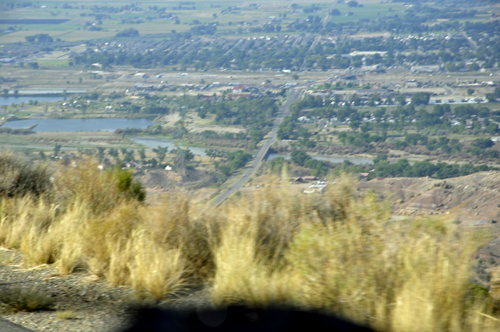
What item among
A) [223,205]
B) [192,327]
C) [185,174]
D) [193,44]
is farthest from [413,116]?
[193,44]

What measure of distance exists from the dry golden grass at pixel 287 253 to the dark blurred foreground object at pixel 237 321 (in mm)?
110

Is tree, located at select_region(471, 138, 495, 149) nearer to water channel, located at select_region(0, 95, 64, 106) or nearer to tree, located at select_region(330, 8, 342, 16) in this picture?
water channel, located at select_region(0, 95, 64, 106)

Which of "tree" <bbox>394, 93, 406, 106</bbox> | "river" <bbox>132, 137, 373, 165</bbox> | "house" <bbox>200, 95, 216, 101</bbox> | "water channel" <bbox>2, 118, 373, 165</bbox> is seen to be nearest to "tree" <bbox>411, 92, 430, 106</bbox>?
"tree" <bbox>394, 93, 406, 106</bbox>

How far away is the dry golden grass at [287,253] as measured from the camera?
3580mm

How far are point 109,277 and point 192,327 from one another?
1.31 m

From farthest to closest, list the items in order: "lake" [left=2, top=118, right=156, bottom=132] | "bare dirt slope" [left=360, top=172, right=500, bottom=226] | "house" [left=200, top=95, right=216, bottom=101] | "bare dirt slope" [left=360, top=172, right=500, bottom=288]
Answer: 1. "house" [left=200, top=95, right=216, bottom=101]
2. "lake" [left=2, top=118, right=156, bottom=132]
3. "bare dirt slope" [left=360, top=172, right=500, bottom=226]
4. "bare dirt slope" [left=360, top=172, right=500, bottom=288]

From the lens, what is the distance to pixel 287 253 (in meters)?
4.54

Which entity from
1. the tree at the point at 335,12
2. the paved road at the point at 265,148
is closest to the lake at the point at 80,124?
the paved road at the point at 265,148

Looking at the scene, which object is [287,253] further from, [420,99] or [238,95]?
[238,95]

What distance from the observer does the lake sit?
2528 centimetres

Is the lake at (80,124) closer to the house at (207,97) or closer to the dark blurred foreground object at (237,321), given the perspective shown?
the house at (207,97)

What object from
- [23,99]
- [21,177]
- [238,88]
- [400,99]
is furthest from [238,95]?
[21,177]

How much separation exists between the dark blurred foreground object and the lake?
22417 millimetres

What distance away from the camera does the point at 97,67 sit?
46.1 metres
